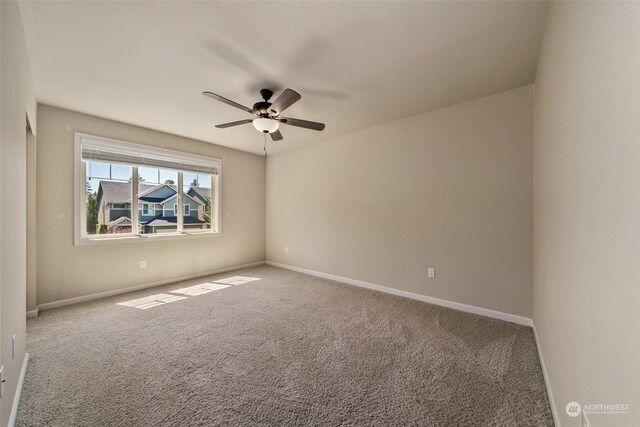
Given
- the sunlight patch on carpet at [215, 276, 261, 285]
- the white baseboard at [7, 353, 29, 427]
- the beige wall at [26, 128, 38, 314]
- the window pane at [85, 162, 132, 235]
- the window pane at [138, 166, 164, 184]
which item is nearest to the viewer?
the white baseboard at [7, 353, 29, 427]

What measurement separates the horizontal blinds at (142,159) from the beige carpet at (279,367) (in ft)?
6.65

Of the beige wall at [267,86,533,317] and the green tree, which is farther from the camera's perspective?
the green tree

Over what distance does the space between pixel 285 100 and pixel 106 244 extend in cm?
330

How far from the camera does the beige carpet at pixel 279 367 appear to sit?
4.81 ft

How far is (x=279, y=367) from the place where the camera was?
6.20 ft

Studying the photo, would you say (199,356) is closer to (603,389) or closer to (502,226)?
(603,389)

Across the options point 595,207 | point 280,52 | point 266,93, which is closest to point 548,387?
point 595,207

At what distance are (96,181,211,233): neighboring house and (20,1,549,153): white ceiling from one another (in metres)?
1.18

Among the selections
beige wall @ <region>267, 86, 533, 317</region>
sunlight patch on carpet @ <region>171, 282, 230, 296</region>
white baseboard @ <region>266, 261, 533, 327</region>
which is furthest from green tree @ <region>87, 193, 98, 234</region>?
white baseboard @ <region>266, 261, 533, 327</region>

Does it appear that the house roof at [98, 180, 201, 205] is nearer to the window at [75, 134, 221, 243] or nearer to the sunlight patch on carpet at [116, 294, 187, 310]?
the window at [75, 134, 221, 243]

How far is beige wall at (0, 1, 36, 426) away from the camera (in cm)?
126

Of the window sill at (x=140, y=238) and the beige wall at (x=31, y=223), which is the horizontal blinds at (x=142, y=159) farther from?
the window sill at (x=140, y=238)

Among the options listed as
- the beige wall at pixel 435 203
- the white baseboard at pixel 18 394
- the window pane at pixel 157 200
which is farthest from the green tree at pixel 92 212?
the beige wall at pixel 435 203

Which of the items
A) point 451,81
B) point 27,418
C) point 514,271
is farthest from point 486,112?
point 27,418
